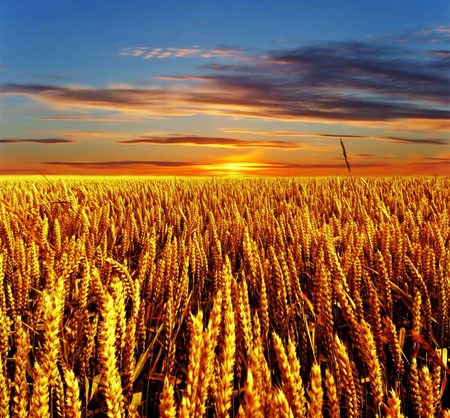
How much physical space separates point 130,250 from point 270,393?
1995mm

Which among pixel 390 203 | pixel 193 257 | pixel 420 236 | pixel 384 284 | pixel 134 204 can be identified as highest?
pixel 134 204

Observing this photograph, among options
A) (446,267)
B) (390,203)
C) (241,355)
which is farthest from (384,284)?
(390,203)

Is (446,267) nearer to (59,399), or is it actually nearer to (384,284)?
(384,284)

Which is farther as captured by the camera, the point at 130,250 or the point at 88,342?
the point at 130,250

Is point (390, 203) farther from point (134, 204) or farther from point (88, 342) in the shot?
point (88, 342)

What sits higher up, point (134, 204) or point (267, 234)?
point (134, 204)

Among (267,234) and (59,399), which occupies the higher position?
(267,234)

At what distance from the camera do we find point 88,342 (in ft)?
3.37

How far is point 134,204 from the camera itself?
14.7 feet

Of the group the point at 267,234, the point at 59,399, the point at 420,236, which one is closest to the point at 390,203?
the point at 420,236

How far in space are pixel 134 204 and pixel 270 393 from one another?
3.97 metres

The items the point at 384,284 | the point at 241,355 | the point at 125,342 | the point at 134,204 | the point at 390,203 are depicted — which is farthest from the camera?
the point at 134,204

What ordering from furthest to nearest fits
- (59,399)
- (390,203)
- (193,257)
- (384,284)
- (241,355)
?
(390,203) < (193,257) < (384,284) < (241,355) < (59,399)

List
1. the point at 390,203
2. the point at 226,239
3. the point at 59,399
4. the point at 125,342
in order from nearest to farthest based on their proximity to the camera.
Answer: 1. the point at 59,399
2. the point at 125,342
3. the point at 226,239
4. the point at 390,203
